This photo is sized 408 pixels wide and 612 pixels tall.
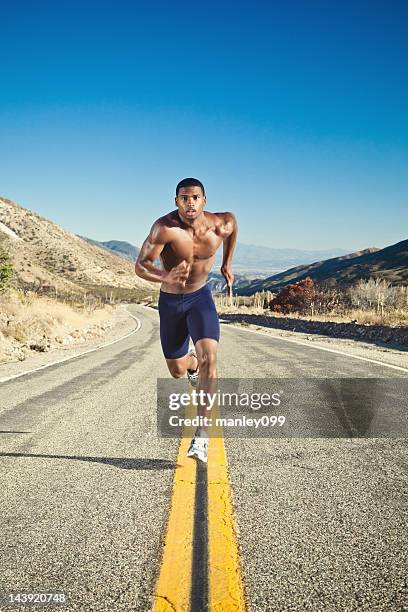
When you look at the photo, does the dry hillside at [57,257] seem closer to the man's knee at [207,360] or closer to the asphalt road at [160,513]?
the asphalt road at [160,513]

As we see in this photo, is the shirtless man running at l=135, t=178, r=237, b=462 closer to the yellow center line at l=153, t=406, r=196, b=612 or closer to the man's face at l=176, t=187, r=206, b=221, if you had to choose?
the man's face at l=176, t=187, r=206, b=221

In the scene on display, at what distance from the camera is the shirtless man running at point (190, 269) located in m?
3.84

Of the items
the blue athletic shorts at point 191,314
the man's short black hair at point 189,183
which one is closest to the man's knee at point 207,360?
the blue athletic shorts at point 191,314

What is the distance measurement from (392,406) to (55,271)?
315 feet

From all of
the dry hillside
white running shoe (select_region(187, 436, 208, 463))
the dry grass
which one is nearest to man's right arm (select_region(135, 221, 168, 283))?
white running shoe (select_region(187, 436, 208, 463))

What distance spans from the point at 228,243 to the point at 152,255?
2.87 ft

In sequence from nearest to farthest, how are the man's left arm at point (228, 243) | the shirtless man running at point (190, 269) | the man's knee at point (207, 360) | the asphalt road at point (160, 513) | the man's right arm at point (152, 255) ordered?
the asphalt road at point (160, 513), the man's right arm at point (152, 255), the shirtless man running at point (190, 269), the man's knee at point (207, 360), the man's left arm at point (228, 243)

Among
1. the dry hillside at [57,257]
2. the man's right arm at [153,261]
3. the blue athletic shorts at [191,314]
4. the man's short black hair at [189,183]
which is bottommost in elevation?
the blue athletic shorts at [191,314]

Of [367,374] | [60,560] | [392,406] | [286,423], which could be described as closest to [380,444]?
[286,423]

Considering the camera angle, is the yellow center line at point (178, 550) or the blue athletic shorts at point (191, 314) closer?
the yellow center line at point (178, 550)

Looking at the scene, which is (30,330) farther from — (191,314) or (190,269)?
(190,269)

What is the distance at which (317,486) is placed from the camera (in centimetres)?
329

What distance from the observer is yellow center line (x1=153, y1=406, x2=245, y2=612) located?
203cm

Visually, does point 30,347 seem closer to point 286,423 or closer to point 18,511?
point 286,423
